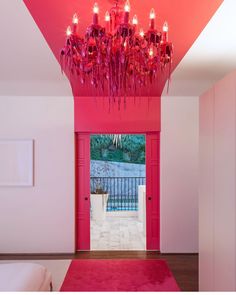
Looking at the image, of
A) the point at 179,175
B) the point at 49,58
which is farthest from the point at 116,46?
the point at 179,175

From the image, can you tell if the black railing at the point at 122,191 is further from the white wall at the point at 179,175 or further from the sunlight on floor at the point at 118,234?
the white wall at the point at 179,175

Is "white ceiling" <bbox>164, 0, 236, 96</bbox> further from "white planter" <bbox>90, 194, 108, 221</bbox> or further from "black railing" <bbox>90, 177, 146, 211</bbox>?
"black railing" <bbox>90, 177, 146, 211</bbox>

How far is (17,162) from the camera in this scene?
495 cm

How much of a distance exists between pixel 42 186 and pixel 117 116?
190cm

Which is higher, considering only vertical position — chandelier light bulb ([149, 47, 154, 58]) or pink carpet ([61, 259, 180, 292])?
chandelier light bulb ([149, 47, 154, 58])

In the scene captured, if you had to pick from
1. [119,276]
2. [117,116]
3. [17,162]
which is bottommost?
[119,276]

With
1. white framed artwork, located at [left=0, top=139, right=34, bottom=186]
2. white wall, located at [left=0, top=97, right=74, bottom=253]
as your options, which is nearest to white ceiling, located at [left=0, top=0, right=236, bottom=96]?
white wall, located at [left=0, top=97, right=74, bottom=253]

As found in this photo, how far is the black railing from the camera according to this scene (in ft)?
30.1

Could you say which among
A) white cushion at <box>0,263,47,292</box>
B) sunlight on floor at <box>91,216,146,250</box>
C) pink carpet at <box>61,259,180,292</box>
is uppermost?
white cushion at <box>0,263,47,292</box>

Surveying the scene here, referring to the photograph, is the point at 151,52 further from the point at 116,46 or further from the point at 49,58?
the point at 49,58

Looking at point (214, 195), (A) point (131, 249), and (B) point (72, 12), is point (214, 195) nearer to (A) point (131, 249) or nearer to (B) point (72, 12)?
(B) point (72, 12)

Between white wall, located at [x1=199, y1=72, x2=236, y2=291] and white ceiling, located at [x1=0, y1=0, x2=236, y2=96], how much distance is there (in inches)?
18.2

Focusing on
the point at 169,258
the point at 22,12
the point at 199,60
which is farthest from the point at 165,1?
the point at 169,258

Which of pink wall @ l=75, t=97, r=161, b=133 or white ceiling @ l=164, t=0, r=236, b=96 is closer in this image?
white ceiling @ l=164, t=0, r=236, b=96
